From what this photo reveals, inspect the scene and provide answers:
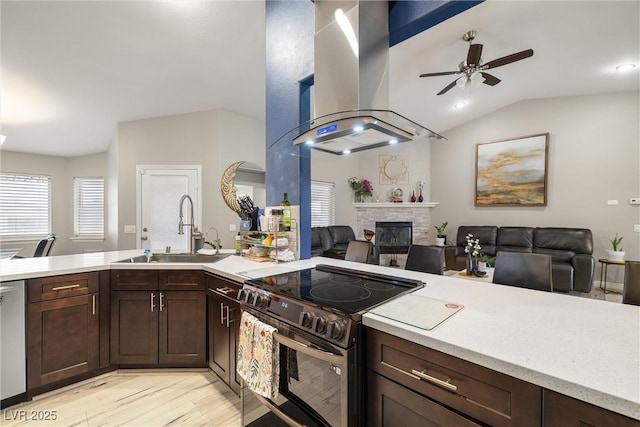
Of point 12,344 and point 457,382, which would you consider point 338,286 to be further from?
point 12,344

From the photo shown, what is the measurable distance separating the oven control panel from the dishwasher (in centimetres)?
159

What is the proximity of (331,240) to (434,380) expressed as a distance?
5.05m

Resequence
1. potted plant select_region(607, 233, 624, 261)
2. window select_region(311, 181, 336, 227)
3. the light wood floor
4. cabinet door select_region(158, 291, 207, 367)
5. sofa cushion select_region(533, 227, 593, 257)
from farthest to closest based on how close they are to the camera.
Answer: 1. window select_region(311, 181, 336, 227)
2. sofa cushion select_region(533, 227, 593, 257)
3. potted plant select_region(607, 233, 624, 261)
4. cabinet door select_region(158, 291, 207, 367)
5. the light wood floor

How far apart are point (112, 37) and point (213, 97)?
145 cm

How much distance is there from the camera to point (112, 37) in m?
2.69

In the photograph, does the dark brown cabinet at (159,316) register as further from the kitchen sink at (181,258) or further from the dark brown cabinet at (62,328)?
the kitchen sink at (181,258)

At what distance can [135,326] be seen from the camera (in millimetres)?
2205

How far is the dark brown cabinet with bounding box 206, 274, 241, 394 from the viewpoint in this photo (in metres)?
1.86

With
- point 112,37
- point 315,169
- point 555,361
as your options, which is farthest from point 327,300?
Result: point 315,169

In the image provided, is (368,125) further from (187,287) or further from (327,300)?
(187,287)

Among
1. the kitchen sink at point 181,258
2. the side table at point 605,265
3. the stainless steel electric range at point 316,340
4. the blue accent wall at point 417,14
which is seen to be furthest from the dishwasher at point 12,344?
the side table at point 605,265

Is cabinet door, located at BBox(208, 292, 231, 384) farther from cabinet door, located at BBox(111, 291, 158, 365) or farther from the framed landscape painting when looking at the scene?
the framed landscape painting

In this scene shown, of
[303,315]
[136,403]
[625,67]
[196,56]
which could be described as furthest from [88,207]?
[625,67]

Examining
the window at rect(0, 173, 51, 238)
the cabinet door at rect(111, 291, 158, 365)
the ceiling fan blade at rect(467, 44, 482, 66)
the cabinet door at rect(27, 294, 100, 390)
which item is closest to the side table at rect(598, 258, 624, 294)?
the ceiling fan blade at rect(467, 44, 482, 66)
